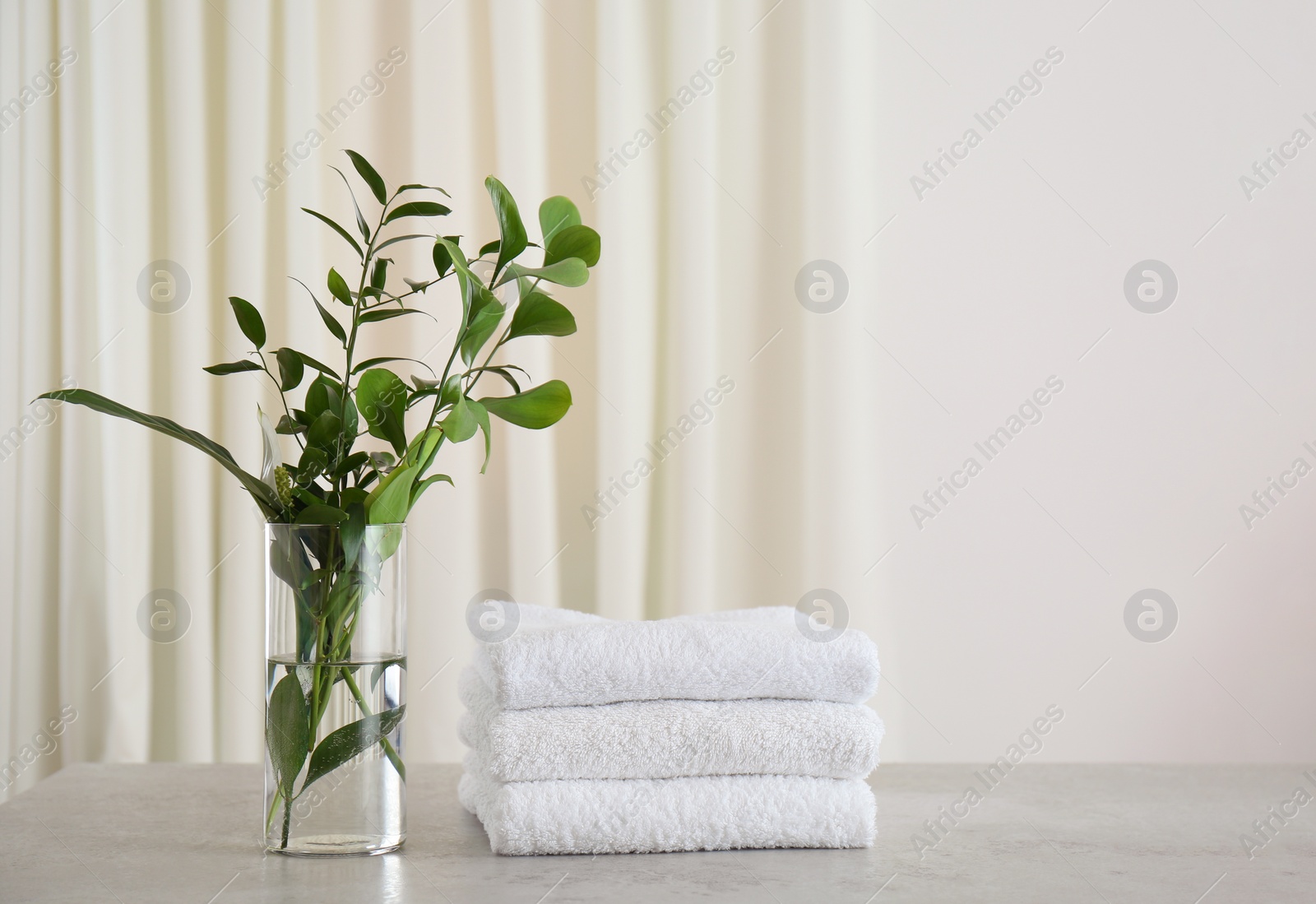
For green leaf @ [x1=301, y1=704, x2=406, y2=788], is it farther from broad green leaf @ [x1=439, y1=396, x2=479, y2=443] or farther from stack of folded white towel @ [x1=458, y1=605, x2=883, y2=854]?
broad green leaf @ [x1=439, y1=396, x2=479, y2=443]

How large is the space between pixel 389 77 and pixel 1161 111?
103 centimetres

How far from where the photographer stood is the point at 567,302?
135 cm

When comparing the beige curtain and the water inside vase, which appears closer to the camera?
the water inside vase

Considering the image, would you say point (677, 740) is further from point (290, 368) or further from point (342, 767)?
point (290, 368)

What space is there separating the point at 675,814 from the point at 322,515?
0.94 ft

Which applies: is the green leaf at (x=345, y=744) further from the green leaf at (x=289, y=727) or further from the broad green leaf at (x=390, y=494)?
the broad green leaf at (x=390, y=494)

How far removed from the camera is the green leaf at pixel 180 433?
594 mm

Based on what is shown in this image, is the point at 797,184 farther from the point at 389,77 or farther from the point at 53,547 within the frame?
the point at 53,547

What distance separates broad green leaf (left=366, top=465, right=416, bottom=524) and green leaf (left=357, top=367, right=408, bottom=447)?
24mm

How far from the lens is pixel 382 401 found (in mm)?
645

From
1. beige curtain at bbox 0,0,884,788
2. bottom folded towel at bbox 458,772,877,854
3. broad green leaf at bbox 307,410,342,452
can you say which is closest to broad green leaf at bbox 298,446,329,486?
broad green leaf at bbox 307,410,342,452

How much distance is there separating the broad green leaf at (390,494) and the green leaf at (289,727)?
0.11m

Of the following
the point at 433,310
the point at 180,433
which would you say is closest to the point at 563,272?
the point at 180,433

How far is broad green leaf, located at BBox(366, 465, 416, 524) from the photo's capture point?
0.63 m
